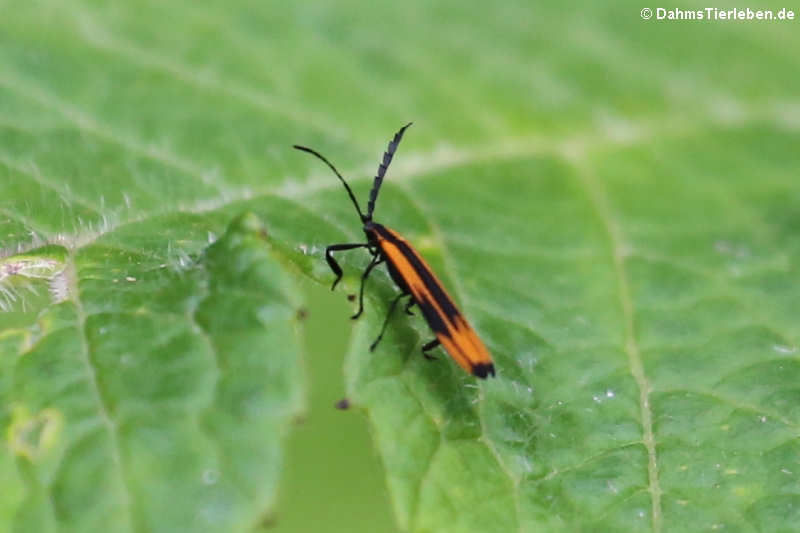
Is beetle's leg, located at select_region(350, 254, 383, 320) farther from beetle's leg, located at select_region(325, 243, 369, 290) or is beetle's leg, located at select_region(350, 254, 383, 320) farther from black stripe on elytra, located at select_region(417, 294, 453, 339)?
black stripe on elytra, located at select_region(417, 294, 453, 339)

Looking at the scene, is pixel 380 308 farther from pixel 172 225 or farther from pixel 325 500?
pixel 325 500

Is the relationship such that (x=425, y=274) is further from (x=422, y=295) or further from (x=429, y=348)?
(x=429, y=348)

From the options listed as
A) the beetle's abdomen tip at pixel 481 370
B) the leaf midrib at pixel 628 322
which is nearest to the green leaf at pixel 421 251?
the leaf midrib at pixel 628 322

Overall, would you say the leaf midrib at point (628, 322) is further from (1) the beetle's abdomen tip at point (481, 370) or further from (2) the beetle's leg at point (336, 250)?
(2) the beetle's leg at point (336, 250)

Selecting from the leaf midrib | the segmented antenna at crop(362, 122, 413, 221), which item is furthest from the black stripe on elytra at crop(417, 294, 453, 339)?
→ the leaf midrib

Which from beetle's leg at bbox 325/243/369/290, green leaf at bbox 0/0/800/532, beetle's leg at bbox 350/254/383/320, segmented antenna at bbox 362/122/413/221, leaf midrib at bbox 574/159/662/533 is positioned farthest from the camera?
segmented antenna at bbox 362/122/413/221

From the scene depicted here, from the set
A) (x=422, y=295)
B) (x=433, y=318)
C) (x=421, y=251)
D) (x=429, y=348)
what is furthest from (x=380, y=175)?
(x=429, y=348)
